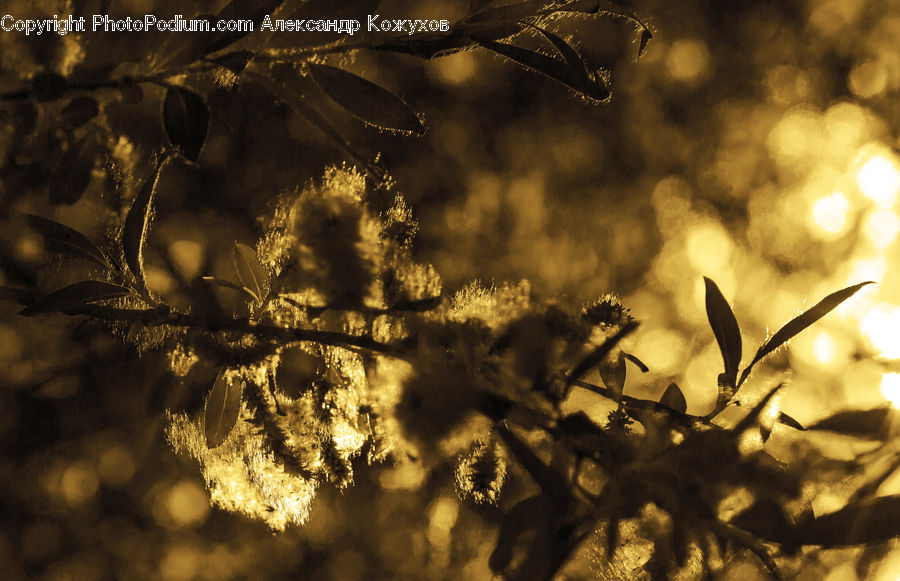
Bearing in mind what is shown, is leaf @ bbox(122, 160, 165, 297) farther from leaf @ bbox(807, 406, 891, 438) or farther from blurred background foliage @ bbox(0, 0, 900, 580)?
leaf @ bbox(807, 406, 891, 438)

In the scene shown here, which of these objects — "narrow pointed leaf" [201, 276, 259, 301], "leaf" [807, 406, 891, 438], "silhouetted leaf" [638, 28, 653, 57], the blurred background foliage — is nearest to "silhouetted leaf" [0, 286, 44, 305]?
the blurred background foliage

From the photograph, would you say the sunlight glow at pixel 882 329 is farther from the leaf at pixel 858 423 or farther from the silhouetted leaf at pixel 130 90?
the silhouetted leaf at pixel 130 90

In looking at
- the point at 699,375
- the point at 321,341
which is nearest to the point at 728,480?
the point at 699,375

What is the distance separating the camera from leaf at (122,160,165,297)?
0.42m

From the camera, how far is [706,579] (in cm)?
47

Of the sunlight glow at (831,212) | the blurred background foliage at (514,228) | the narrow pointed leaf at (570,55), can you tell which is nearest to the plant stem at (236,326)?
the blurred background foliage at (514,228)

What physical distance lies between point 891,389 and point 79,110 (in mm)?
599

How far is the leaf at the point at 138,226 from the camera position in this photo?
1.38ft

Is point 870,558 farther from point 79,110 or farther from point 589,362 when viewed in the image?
point 79,110

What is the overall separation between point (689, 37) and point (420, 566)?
43 cm

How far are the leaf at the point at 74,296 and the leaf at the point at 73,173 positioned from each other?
6 centimetres

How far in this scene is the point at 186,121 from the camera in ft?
1.27

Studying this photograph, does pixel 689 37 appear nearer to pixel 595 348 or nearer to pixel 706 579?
pixel 595 348

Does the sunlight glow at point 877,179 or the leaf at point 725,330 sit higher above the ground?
the sunlight glow at point 877,179
